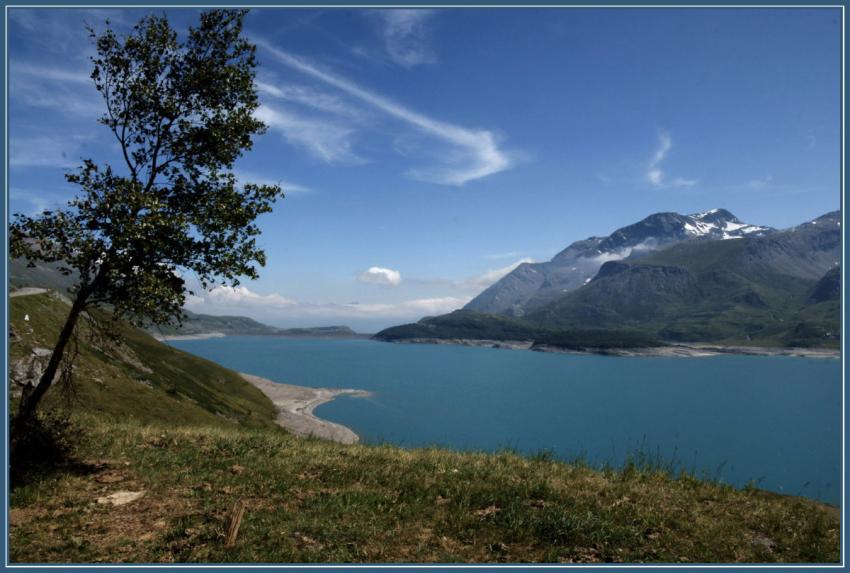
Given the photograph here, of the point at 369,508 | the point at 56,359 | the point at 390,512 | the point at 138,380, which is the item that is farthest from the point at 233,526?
the point at 138,380

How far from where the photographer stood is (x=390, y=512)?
13539 mm

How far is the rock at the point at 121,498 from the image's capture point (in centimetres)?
1377

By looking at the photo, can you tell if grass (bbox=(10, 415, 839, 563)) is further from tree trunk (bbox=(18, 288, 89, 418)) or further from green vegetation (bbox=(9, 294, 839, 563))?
tree trunk (bbox=(18, 288, 89, 418))

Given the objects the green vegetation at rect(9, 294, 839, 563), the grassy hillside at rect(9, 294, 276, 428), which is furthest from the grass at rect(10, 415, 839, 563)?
the grassy hillside at rect(9, 294, 276, 428)

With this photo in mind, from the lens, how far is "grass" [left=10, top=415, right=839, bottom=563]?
38.0ft

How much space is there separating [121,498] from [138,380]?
98083mm

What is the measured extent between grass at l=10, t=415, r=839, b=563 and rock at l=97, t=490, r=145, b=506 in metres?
0.23

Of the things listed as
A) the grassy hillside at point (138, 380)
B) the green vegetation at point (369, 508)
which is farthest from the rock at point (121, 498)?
the grassy hillside at point (138, 380)

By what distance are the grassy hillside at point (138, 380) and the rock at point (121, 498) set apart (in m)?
19.7

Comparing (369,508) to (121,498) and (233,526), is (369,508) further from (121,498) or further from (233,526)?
(121,498)

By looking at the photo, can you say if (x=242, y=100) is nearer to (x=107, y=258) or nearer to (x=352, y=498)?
(x=107, y=258)

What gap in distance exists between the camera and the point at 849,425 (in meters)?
10.4

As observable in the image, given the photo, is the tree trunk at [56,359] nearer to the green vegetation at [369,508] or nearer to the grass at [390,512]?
the green vegetation at [369,508]

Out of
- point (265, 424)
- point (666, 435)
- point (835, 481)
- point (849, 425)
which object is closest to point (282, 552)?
point (849, 425)
